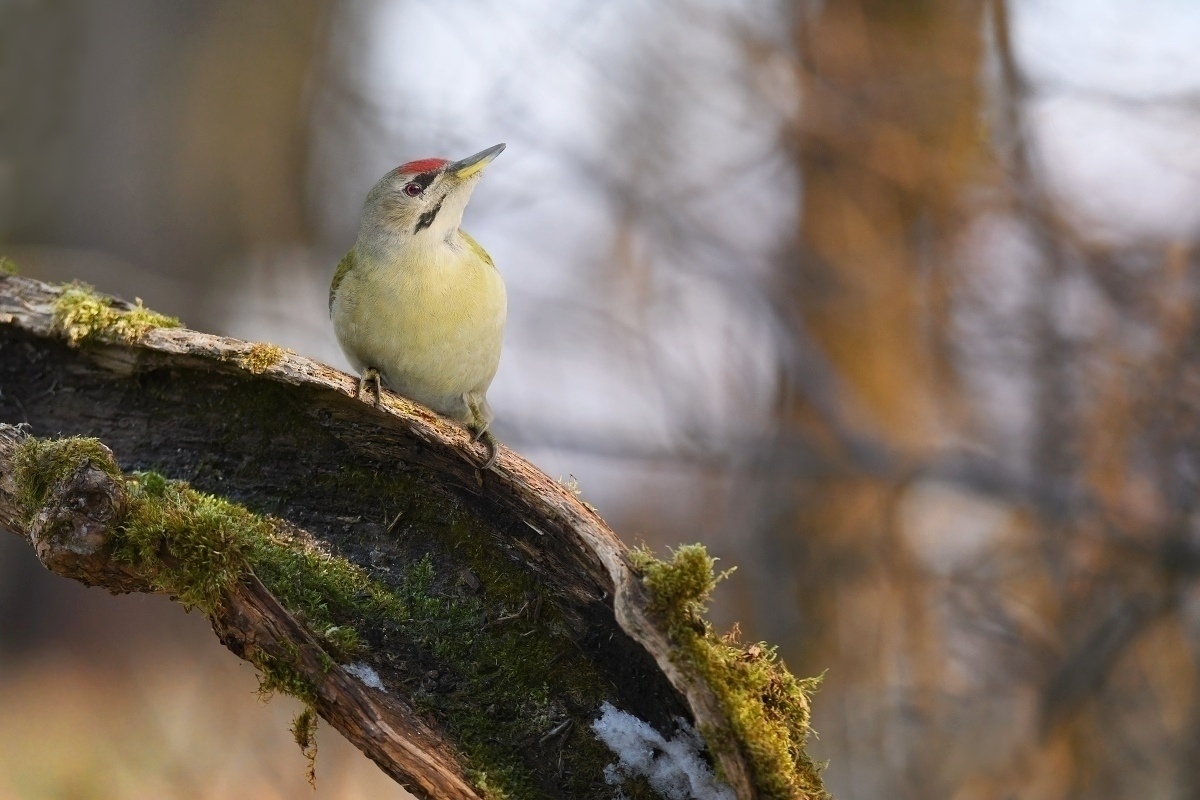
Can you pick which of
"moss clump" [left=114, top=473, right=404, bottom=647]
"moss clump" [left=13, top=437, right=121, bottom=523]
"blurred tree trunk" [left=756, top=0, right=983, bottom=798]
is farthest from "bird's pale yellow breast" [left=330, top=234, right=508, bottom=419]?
"blurred tree trunk" [left=756, top=0, right=983, bottom=798]

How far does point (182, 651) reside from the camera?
7805mm

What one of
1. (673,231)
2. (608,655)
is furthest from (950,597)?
(608,655)

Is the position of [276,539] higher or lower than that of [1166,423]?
lower

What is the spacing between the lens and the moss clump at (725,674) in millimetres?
2170

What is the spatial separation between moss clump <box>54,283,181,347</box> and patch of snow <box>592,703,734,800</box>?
1.91 metres

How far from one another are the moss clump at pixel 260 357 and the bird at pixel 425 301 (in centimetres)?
46

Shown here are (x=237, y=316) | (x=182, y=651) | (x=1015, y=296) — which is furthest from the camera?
(x=237, y=316)

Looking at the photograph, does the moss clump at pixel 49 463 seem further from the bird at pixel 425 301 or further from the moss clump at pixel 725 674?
the moss clump at pixel 725 674

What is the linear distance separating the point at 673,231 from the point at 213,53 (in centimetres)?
642

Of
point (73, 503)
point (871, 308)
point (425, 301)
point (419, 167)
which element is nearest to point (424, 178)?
point (419, 167)

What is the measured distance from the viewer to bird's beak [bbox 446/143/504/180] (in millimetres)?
3922

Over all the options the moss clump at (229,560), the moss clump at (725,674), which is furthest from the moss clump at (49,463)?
the moss clump at (725,674)

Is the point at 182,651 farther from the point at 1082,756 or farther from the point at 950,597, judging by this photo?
the point at 1082,756

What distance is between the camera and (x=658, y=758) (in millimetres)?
2359
